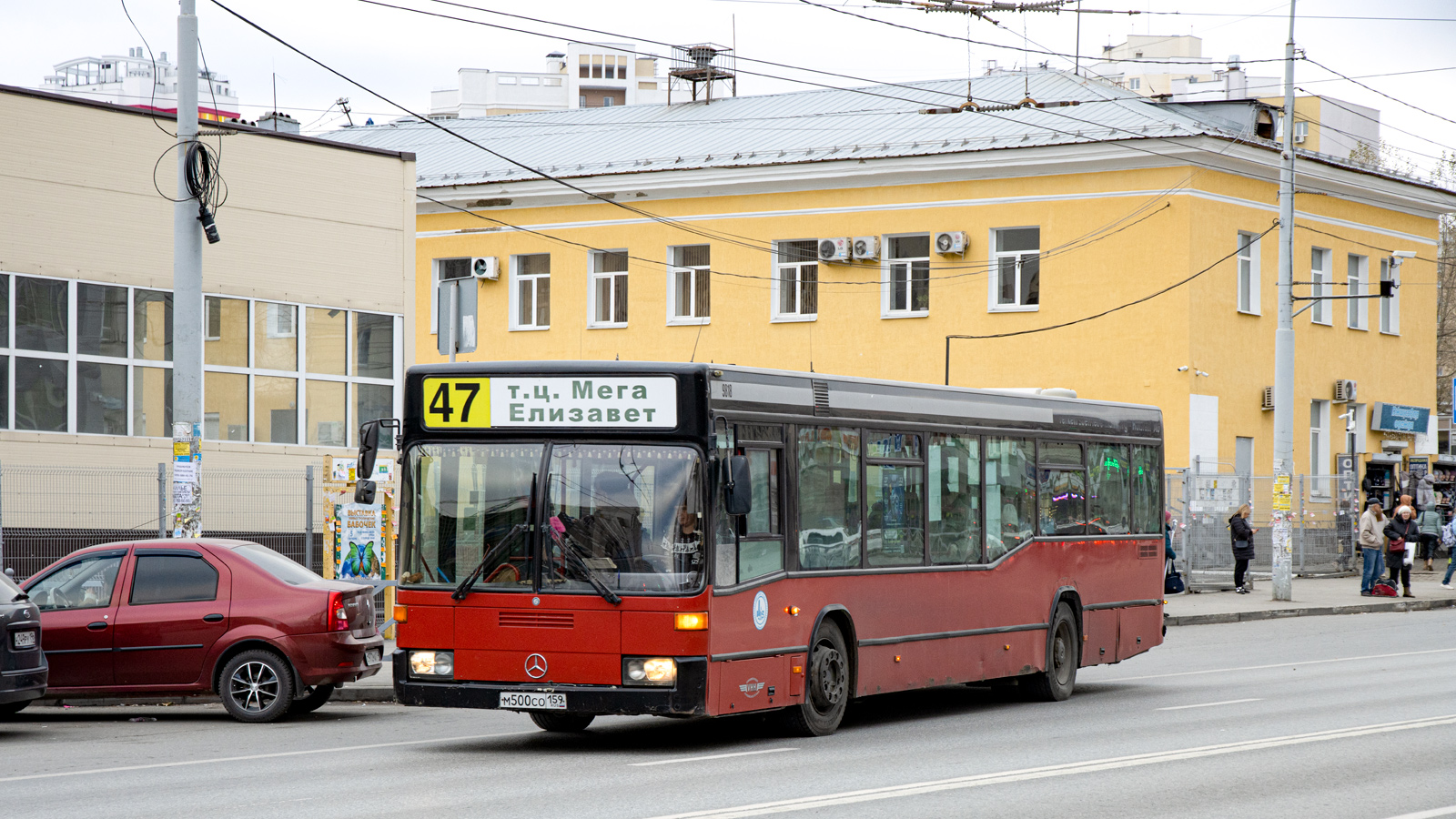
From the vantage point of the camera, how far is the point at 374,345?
2450 centimetres

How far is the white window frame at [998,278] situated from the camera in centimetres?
3616

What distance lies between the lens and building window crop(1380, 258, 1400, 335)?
40625 mm

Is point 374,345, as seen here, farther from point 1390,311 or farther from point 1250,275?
point 1390,311

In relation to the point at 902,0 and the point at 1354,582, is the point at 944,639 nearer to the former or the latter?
the point at 902,0

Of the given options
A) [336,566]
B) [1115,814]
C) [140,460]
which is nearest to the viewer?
[1115,814]

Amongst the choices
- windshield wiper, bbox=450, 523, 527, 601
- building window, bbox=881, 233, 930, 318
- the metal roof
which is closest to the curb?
the metal roof

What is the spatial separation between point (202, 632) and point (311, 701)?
122 cm

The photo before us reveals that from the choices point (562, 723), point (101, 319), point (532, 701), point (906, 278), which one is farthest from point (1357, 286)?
point (532, 701)

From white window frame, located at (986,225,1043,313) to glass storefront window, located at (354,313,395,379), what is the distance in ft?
51.5

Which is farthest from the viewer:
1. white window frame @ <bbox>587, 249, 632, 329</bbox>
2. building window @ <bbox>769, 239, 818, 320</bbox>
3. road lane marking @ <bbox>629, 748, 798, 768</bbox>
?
white window frame @ <bbox>587, 249, 632, 329</bbox>

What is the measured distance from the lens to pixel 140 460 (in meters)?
21.6

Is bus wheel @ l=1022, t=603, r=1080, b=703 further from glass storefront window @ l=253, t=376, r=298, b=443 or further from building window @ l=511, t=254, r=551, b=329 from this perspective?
building window @ l=511, t=254, r=551, b=329

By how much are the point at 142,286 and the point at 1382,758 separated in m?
16.1

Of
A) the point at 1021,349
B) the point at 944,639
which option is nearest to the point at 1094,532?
the point at 944,639
